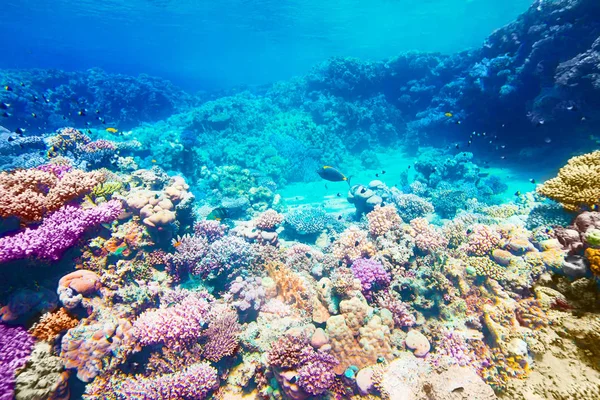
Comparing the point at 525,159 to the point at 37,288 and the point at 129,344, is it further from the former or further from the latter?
the point at 37,288

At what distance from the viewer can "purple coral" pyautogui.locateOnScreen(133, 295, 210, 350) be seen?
445 centimetres

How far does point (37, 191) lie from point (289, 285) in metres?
6.01

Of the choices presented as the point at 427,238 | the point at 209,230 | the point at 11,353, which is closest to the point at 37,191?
the point at 11,353

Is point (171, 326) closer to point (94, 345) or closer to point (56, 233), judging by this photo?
point (94, 345)

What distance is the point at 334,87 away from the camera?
74.1 feet

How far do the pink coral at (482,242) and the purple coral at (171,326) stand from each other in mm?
6297

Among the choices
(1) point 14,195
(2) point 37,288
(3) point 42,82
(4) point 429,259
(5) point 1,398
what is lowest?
(5) point 1,398

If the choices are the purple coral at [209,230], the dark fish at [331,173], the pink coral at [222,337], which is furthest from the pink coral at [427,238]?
the purple coral at [209,230]

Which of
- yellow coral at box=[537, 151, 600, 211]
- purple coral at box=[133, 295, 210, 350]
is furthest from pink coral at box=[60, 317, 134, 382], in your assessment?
yellow coral at box=[537, 151, 600, 211]

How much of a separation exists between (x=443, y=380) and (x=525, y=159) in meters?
15.0

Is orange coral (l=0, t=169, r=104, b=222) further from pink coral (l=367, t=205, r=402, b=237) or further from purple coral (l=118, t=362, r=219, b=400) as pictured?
pink coral (l=367, t=205, r=402, b=237)

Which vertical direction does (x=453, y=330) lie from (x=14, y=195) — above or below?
below

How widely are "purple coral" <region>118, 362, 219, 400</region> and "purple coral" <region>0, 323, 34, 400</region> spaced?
54.1 inches

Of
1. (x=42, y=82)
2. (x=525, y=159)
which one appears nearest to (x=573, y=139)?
(x=525, y=159)
